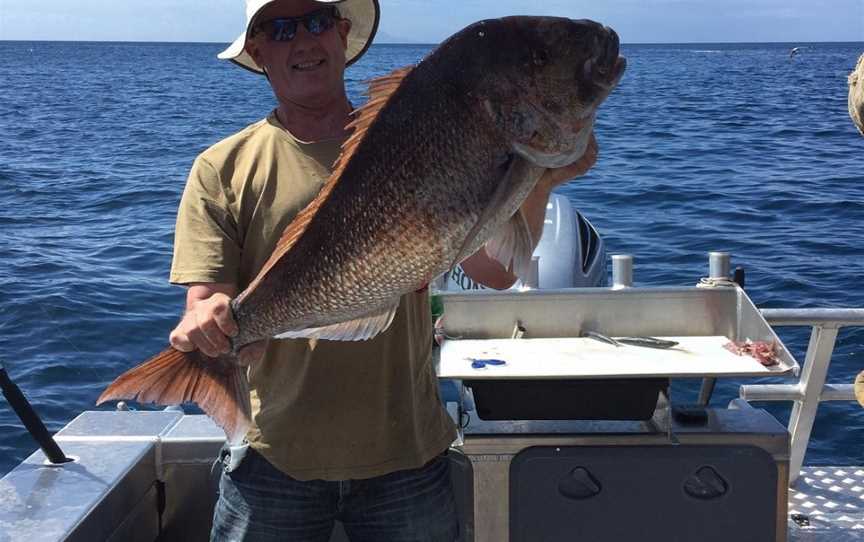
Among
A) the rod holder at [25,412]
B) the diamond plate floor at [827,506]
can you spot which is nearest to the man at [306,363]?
the rod holder at [25,412]

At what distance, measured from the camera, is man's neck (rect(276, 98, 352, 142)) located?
2.61 meters

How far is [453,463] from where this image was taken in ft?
11.1

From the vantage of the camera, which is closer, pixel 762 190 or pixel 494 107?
pixel 494 107

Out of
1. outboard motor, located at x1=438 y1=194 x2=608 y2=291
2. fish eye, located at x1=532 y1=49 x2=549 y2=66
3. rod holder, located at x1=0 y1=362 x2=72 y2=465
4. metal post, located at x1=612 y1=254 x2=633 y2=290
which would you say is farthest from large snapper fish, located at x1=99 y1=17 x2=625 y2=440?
outboard motor, located at x1=438 y1=194 x2=608 y2=291

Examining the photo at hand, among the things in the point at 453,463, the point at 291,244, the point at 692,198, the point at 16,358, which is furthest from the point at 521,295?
the point at 692,198

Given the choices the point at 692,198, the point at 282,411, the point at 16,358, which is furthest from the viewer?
the point at 692,198

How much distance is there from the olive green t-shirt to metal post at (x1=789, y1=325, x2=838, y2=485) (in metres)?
2.04

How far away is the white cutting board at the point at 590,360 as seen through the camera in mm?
3189

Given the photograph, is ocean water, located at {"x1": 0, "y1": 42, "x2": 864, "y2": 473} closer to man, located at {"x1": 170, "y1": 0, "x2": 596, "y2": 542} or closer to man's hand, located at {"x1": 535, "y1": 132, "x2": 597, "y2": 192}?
man's hand, located at {"x1": 535, "y1": 132, "x2": 597, "y2": 192}

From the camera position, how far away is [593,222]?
45.9 ft

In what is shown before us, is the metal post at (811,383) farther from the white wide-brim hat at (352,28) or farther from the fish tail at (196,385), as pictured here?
the fish tail at (196,385)

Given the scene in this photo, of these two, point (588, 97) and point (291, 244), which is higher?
point (588, 97)

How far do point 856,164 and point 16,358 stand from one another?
51.1 ft

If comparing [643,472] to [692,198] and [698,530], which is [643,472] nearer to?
[698,530]
